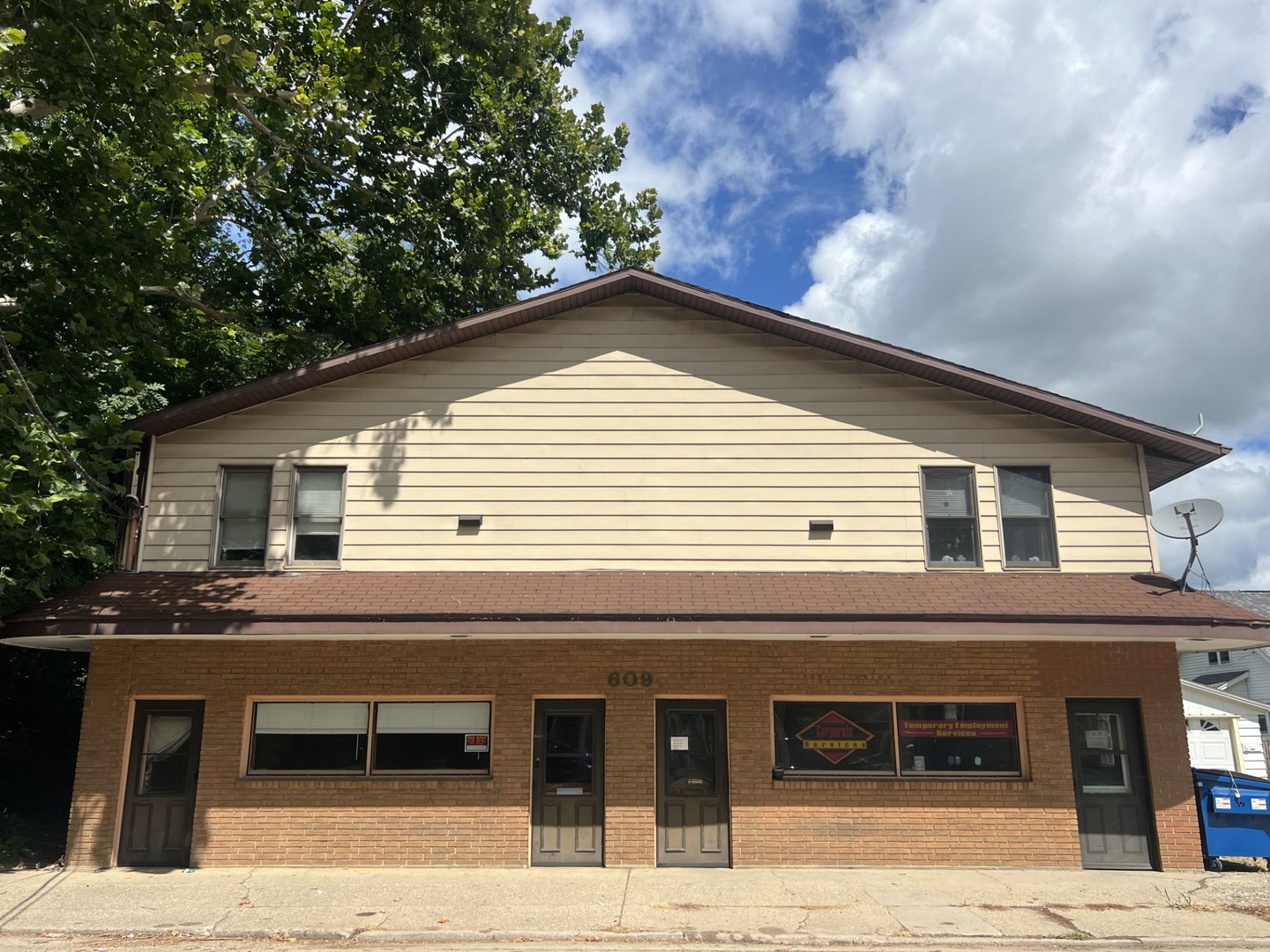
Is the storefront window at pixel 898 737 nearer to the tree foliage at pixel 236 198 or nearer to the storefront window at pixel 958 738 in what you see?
the storefront window at pixel 958 738

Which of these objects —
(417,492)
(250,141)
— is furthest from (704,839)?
(250,141)

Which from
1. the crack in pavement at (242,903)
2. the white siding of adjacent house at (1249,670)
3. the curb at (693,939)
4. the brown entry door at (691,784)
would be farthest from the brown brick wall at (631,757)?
the white siding of adjacent house at (1249,670)

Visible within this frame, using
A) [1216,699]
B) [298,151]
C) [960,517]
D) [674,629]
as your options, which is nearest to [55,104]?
[298,151]

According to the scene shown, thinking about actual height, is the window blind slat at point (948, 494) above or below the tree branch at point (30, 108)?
below

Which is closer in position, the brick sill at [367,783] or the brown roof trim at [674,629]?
the brown roof trim at [674,629]

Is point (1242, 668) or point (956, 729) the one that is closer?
point (956, 729)

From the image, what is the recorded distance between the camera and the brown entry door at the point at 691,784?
1109 centimetres

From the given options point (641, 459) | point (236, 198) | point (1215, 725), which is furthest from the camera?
point (1215, 725)

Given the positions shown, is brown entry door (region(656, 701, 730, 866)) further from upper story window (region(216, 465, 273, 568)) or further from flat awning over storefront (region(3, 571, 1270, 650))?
upper story window (region(216, 465, 273, 568))

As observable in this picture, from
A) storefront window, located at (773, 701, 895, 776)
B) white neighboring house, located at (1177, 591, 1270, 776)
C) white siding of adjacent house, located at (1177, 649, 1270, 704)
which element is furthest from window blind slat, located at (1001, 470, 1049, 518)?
Answer: white neighboring house, located at (1177, 591, 1270, 776)

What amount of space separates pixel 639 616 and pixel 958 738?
446 centimetres

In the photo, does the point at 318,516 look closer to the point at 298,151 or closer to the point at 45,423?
the point at 45,423

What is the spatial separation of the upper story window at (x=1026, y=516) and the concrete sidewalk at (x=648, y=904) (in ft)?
12.5

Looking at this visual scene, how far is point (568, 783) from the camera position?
11.3 m
